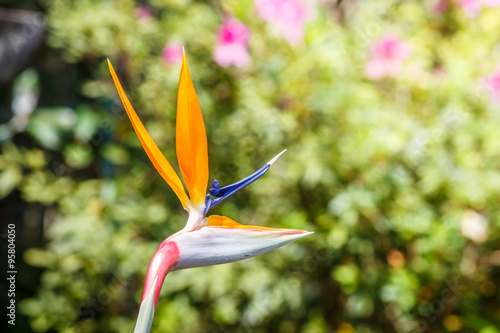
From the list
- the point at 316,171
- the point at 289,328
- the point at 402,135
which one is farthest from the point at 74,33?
the point at 289,328

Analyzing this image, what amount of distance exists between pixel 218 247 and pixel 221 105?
1153 mm

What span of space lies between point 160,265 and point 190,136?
127 mm

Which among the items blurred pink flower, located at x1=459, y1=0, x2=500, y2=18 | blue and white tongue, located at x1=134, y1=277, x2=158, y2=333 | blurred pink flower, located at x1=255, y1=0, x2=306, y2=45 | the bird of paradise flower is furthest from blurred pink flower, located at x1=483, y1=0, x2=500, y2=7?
blue and white tongue, located at x1=134, y1=277, x2=158, y2=333

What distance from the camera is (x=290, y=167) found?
1496mm

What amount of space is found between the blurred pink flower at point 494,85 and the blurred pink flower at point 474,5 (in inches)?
11.3

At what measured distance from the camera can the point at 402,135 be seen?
1429 mm

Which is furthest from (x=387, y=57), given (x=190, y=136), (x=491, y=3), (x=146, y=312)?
(x=146, y=312)

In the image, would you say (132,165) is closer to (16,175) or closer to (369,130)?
(16,175)

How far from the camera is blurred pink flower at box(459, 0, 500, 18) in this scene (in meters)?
1.68

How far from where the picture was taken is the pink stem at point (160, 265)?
0.48 m

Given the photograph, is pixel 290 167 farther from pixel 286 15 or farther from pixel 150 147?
pixel 150 147

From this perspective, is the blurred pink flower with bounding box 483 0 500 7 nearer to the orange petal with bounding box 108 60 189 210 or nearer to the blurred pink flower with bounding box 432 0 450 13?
the blurred pink flower with bounding box 432 0 450 13

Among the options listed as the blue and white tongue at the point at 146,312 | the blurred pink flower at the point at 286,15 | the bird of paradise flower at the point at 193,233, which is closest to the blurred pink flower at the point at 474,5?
the blurred pink flower at the point at 286,15

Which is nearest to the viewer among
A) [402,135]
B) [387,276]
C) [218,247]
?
[218,247]
